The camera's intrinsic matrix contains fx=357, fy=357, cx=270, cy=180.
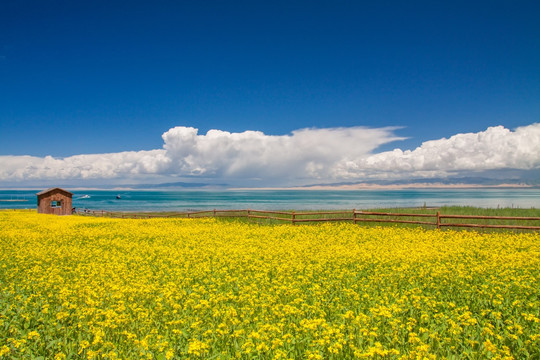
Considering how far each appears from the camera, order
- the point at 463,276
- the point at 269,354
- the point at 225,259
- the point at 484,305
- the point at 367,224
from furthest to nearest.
Result: the point at 367,224
the point at 225,259
the point at 463,276
the point at 484,305
the point at 269,354

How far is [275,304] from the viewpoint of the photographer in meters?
7.76

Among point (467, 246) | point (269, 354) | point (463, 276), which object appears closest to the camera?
point (269, 354)

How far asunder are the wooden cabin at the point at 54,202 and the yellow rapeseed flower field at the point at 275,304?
41.0 meters

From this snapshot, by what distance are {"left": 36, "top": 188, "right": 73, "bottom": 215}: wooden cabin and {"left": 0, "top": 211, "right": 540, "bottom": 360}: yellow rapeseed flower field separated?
41.0 metres

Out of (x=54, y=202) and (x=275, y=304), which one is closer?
(x=275, y=304)

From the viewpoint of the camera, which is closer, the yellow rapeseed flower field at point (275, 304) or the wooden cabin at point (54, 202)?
the yellow rapeseed flower field at point (275, 304)

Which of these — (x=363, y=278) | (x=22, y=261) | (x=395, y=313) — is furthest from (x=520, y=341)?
(x=22, y=261)

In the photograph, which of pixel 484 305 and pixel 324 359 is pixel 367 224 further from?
pixel 324 359

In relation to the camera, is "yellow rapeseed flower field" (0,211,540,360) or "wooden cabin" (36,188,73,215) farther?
"wooden cabin" (36,188,73,215)

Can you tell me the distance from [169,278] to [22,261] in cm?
603

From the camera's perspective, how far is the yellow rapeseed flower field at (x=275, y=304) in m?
5.58

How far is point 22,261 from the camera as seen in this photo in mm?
12336

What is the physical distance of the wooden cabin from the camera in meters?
49.9

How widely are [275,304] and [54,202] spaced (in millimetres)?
52885
